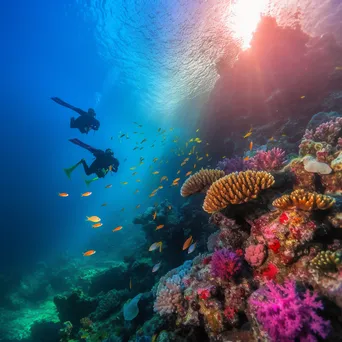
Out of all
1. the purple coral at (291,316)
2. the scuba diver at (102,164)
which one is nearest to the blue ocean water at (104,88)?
the scuba diver at (102,164)

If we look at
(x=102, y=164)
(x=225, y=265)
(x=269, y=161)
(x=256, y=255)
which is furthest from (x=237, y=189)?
(x=102, y=164)

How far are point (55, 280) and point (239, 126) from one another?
26.4 meters

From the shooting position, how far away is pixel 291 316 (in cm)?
263

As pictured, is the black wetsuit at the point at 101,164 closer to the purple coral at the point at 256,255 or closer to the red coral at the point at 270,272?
the purple coral at the point at 256,255

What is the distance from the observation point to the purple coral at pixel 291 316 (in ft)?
8.13

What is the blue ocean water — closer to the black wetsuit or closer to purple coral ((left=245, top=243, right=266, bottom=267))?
the black wetsuit

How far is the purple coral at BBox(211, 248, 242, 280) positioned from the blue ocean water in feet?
33.5

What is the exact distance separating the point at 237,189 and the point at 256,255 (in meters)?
1.27

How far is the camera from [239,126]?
1395 cm

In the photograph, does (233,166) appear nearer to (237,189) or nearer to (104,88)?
(237,189)

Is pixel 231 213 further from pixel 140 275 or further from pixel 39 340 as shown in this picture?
pixel 39 340

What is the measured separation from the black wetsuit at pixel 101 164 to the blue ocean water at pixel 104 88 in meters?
2.16

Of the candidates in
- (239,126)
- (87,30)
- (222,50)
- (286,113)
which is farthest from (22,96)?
(286,113)

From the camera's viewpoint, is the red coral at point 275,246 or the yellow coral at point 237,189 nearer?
the red coral at point 275,246
